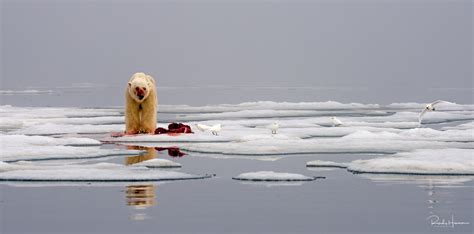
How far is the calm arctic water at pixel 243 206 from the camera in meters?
10.4

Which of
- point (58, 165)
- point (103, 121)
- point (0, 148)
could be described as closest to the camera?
point (58, 165)

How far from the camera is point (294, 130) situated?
2284 centimetres

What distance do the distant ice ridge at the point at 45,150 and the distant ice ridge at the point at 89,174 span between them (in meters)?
1.79

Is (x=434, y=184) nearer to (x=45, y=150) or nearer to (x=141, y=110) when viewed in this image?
(x=45, y=150)

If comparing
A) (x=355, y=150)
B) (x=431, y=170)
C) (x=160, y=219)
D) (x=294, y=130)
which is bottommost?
(x=160, y=219)

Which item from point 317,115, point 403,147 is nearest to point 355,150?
point 403,147

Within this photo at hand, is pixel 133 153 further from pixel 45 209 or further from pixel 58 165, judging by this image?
pixel 45 209

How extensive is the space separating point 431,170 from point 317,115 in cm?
1770

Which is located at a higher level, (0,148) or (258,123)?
(258,123)

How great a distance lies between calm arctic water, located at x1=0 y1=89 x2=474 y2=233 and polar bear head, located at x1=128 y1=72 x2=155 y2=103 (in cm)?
651

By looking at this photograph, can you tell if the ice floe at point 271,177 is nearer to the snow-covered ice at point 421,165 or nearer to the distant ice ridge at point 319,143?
the snow-covered ice at point 421,165

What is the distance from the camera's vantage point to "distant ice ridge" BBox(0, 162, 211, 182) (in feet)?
44.7

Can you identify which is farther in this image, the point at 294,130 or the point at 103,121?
the point at 103,121

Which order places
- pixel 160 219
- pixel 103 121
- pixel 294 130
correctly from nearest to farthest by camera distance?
pixel 160 219 < pixel 294 130 < pixel 103 121
